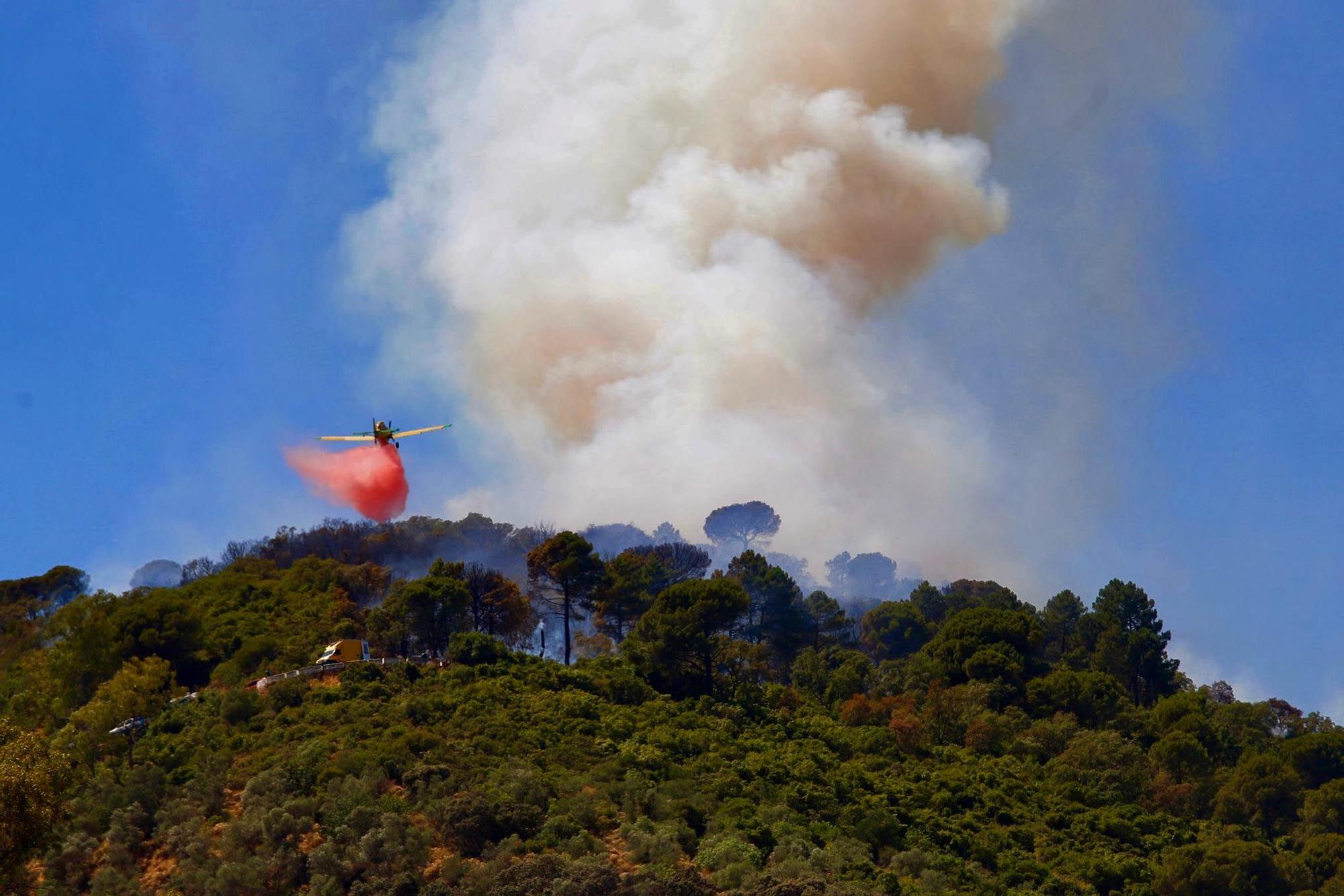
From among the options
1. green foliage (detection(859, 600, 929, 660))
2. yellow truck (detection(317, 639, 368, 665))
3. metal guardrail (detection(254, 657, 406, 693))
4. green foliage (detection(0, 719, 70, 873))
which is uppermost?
green foliage (detection(859, 600, 929, 660))

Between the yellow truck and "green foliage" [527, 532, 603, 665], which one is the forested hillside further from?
the yellow truck

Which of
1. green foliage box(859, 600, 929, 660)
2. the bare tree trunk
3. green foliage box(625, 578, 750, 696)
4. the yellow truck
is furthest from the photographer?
green foliage box(859, 600, 929, 660)

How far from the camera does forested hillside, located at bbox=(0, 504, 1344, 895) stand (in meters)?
56.9

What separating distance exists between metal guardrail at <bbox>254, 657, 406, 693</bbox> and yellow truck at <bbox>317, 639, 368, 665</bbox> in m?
0.40

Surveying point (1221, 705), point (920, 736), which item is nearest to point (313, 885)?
point (920, 736)

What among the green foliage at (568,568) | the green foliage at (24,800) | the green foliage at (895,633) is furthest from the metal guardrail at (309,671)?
the green foliage at (895,633)

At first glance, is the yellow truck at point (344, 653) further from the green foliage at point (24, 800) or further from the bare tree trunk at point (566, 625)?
the green foliage at point (24, 800)

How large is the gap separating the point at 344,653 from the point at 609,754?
2001 centimetres

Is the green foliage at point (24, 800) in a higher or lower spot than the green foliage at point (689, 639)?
lower

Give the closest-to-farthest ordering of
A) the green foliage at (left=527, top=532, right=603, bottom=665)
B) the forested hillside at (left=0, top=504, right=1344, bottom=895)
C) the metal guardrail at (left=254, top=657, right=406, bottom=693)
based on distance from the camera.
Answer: the forested hillside at (left=0, top=504, right=1344, bottom=895), the metal guardrail at (left=254, top=657, right=406, bottom=693), the green foliage at (left=527, top=532, right=603, bottom=665)

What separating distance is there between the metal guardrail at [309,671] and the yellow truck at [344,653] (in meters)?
0.40

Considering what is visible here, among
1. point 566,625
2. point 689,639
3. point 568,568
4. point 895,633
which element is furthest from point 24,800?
point 895,633

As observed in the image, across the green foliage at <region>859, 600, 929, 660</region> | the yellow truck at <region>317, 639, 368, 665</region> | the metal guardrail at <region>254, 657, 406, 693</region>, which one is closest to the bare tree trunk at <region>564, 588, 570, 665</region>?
the metal guardrail at <region>254, 657, 406, 693</region>

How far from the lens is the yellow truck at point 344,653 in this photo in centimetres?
8112
